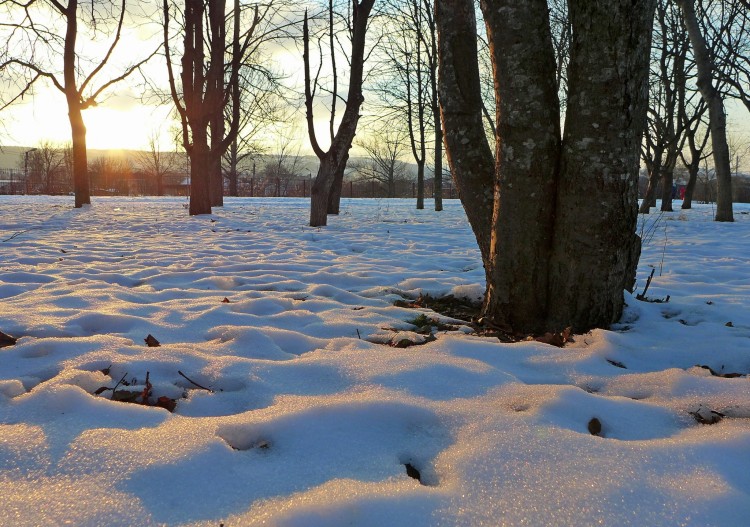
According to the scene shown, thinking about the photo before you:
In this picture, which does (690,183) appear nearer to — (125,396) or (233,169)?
(125,396)

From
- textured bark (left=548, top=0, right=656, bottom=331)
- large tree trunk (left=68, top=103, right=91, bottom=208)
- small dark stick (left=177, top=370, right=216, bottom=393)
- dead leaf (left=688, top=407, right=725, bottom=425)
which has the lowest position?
small dark stick (left=177, top=370, right=216, bottom=393)

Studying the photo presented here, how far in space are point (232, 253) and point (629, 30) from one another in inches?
169

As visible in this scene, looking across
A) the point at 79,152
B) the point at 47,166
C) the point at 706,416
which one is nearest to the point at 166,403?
the point at 706,416

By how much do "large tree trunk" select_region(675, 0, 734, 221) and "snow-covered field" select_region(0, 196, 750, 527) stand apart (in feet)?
28.3

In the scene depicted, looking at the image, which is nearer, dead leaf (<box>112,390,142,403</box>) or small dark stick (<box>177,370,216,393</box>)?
dead leaf (<box>112,390,142,403</box>)

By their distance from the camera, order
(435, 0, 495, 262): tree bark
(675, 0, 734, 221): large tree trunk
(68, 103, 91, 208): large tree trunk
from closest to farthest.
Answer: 1. (435, 0, 495, 262): tree bark
2. (675, 0, 734, 221): large tree trunk
3. (68, 103, 91, 208): large tree trunk

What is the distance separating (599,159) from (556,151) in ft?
0.77

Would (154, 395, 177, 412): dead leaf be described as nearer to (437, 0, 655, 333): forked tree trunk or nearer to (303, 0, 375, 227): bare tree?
(437, 0, 655, 333): forked tree trunk

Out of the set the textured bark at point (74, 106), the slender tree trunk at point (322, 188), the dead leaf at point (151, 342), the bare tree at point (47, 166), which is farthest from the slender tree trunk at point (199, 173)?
the bare tree at point (47, 166)

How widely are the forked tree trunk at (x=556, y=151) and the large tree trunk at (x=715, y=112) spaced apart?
928 centimetres

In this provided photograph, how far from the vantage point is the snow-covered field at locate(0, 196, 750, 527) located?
3.57 ft

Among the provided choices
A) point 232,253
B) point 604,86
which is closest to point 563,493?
point 604,86

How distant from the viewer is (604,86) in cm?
226

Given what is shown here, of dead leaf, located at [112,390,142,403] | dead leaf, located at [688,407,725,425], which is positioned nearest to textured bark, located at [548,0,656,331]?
dead leaf, located at [688,407,725,425]
